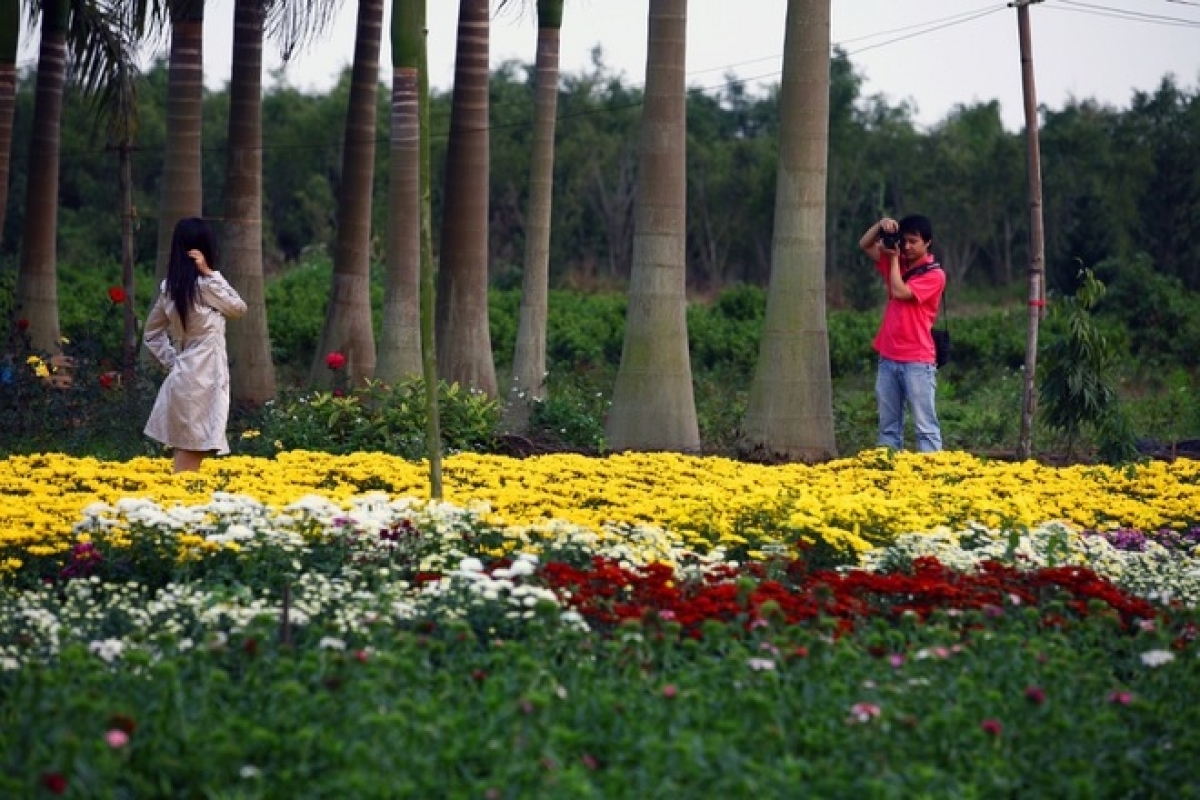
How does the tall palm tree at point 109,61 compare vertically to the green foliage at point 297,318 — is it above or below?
above

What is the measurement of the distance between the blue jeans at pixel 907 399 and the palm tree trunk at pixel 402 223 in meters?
3.94

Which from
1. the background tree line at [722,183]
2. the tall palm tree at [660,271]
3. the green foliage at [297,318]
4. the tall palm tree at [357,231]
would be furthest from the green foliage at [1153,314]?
the tall palm tree at [660,271]

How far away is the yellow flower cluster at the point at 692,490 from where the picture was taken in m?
8.98

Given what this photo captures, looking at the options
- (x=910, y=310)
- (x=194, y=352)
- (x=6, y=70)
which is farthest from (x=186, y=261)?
(x=6, y=70)

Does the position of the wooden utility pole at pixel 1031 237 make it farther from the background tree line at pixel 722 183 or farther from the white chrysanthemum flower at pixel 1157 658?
the background tree line at pixel 722 183

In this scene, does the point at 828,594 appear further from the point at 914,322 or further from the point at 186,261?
the point at 914,322

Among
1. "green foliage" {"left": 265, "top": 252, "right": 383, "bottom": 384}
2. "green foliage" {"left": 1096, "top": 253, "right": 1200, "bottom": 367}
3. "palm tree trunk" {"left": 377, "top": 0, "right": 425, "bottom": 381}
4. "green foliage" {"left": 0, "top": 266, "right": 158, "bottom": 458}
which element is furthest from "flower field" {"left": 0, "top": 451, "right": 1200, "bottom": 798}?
"green foliage" {"left": 1096, "top": 253, "right": 1200, "bottom": 367}

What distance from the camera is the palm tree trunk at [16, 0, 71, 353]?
1950 centimetres

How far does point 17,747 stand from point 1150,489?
8296 mm

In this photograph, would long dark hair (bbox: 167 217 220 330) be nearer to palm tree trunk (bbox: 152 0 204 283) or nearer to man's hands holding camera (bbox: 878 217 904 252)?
man's hands holding camera (bbox: 878 217 904 252)

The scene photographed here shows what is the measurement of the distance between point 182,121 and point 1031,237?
734 centimetres

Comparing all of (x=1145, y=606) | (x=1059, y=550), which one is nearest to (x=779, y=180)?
(x=1059, y=550)

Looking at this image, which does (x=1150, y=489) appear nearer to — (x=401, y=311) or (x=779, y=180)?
(x=779, y=180)

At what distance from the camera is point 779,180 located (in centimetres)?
1421
